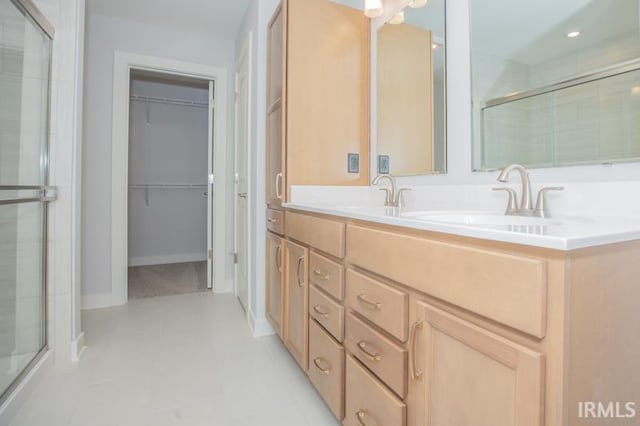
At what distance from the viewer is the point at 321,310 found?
129cm

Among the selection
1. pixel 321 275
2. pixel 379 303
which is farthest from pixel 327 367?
pixel 379 303

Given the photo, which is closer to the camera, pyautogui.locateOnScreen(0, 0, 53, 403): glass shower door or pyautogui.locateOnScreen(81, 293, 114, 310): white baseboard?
pyautogui.locateOnScreen(0, 0, 53, 403): glass shower door

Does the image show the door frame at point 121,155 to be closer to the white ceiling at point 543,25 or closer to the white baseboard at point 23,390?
the white baseboard at point 23,390

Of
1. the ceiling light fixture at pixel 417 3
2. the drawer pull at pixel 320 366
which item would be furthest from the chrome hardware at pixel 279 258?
the ceiling light fixture at pixel 417 3

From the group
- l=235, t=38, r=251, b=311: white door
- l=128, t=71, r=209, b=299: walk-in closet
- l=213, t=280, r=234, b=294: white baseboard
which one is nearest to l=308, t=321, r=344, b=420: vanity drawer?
l=235, t=38, r=251, b=311: white door

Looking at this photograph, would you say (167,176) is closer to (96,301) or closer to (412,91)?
(96,301)

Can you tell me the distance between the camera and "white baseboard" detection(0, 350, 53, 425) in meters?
1.29

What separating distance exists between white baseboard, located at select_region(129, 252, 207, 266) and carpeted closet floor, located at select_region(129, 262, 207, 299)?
130 mm

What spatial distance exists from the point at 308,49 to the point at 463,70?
0.91 metres

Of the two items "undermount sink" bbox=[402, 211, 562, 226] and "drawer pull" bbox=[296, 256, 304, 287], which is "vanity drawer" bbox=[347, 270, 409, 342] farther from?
"drawer pull" bbox=[296, 256, 304, 287]

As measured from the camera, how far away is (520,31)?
114 centimetres

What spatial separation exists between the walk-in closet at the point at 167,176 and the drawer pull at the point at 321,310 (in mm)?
2975

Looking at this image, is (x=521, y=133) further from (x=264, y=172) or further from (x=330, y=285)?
(x=264, y=172)

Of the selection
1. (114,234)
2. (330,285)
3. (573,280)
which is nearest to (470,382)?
(573,280)
